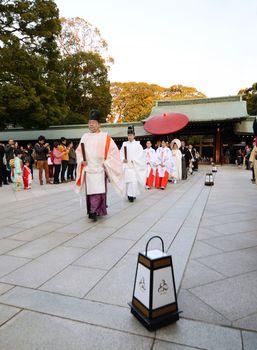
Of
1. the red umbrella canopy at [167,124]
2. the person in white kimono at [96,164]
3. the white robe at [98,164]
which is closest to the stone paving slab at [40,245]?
the person in white kimono at [96,164]

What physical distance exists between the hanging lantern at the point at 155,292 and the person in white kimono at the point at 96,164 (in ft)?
10.2

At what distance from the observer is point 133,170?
709cm

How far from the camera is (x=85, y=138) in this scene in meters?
5.24

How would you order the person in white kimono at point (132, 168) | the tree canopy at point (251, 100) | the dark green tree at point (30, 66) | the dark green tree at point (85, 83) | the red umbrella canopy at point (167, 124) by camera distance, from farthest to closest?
1. the tree canopy at point (251, 100)
2. the dark green tree at point (85, 83)
3. the dark green tree at point (30, 66)
4. the red umbrella canopy at point (167, 124)
5. the person in white kimono at point (132, 168)

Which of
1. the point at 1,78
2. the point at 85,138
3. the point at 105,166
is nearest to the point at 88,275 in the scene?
the point at 105,166

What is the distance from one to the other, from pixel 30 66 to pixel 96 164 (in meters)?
16.9

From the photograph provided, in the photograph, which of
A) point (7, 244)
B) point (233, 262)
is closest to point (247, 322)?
point (233, 262)

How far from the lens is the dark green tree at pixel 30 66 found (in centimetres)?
1811

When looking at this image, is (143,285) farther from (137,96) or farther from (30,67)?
(137,96)

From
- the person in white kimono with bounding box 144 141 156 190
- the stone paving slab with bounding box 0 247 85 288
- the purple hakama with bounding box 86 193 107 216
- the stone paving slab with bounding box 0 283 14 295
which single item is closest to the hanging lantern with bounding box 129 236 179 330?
the stone paving slab with bounding box 0 247 85 288

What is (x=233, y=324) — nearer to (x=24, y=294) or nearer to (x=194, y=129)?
(x=24, y=294)

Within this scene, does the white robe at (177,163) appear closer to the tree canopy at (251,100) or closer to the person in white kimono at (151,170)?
the person in white kimono at (151,170)

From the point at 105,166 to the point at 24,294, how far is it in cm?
309

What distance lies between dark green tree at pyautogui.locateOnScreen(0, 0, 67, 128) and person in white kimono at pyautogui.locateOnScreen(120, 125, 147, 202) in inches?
530
